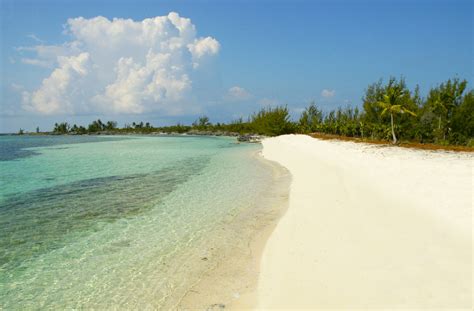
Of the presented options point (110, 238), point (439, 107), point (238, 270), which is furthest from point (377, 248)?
point (439, 107)

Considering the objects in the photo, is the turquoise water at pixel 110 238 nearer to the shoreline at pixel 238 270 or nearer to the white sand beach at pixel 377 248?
the shoreline at pixel 238 270

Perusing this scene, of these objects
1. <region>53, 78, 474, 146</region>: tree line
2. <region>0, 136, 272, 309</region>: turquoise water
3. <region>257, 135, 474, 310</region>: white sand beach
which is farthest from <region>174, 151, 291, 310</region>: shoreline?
<region>53, 78, 474, 146</region>: tree line

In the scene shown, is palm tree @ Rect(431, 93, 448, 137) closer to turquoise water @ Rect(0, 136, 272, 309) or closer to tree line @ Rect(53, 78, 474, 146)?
tree line @ Rect(53, 78, 474, 146)

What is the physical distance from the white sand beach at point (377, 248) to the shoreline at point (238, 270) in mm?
252

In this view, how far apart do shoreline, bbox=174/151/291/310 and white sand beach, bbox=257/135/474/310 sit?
252 mm

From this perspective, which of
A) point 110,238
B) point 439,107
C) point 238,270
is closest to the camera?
point 238,270

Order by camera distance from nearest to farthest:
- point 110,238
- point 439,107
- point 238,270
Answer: point 238,270
point 110,238
point 439,107

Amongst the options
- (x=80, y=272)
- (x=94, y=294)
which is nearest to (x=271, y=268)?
(x=94, y=294)

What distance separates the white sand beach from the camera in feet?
16.4

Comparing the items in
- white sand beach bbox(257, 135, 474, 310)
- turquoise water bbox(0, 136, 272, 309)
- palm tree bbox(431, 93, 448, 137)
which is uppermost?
palm tree bbox(431, 93, 448, 137)

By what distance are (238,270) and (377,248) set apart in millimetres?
3246

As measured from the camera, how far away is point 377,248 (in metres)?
6.72

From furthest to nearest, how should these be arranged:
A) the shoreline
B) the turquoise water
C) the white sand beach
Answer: the turquoise water < the shoreline < the white sand beach

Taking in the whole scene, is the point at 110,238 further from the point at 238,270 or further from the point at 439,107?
the point at 439,107
